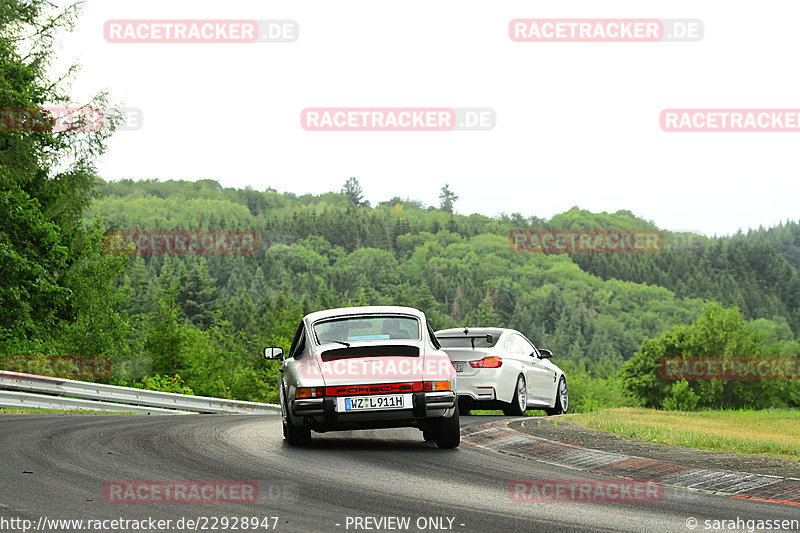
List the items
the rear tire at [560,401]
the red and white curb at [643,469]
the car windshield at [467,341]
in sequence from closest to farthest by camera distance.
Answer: the red and white curb at [643,469] < the car windshield at [467,341] < the rear tire at [560,401]

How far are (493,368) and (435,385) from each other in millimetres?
5591

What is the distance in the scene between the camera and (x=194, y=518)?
5.93 m

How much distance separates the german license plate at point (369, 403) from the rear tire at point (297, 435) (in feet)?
2.86

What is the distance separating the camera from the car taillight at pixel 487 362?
50.2 ft

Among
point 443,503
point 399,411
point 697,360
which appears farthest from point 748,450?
point 697,360

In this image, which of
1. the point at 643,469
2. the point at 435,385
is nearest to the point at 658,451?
the point at 643,469

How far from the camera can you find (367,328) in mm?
10500

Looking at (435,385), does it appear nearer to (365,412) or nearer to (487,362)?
(365,412)

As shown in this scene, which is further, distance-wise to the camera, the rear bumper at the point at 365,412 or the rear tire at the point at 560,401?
the rear tire at the point at 560,401

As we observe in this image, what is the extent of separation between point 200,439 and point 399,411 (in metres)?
3.00

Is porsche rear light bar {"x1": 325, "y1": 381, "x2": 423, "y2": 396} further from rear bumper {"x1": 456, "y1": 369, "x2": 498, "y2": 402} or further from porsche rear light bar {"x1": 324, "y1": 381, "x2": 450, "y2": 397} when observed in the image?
rear bumper {"x1": 456, "y1": 369, "x2": 498, "y2": 402}

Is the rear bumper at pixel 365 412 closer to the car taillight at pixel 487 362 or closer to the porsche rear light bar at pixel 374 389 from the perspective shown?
the porsche rear light bar at pixel 374 389

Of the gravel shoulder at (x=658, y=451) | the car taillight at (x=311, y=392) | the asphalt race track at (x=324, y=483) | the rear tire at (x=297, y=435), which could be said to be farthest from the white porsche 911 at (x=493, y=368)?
the car taillight at (x=311, y=392)

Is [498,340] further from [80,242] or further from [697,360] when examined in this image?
[697,360]
